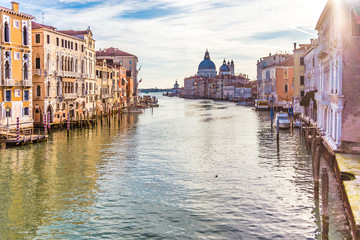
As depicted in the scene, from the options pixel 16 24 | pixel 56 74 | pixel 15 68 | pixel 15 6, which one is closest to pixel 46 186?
pixel 15 68

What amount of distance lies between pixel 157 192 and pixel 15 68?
787 inches

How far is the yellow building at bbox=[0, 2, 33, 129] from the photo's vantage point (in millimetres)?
28375

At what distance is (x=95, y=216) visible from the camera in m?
12.0

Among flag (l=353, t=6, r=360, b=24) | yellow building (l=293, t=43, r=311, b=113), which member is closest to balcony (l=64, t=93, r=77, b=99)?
yellow building (l=293, t=43, r=311, b=113)

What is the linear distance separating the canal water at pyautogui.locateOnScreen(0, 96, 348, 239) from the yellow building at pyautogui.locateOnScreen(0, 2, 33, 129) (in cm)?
607

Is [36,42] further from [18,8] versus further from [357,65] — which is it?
[357,65]

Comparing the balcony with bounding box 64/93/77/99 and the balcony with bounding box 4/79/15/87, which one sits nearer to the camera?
the balcony with bounding box 4/79/15/87

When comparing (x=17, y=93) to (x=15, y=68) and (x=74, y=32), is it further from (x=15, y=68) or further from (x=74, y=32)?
(x=74, y=32)

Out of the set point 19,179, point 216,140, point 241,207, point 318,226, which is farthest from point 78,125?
point 318,226

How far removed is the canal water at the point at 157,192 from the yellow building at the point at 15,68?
6071 mm

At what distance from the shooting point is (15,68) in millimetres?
29844

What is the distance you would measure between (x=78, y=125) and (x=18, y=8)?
1155cm

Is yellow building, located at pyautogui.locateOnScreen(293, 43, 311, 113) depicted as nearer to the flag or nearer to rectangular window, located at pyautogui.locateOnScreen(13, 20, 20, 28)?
rectangular window, located at pyautogui.locateOnScreen(13, 20, 20, 28)

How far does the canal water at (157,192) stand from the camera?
11.1 metres
